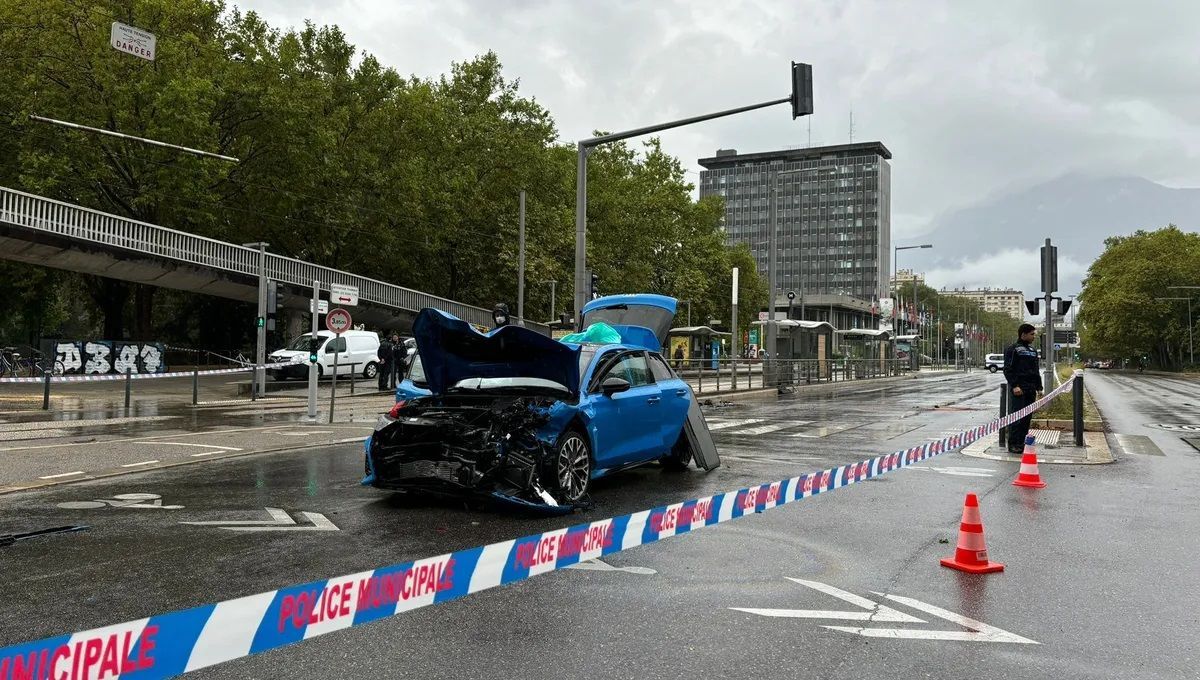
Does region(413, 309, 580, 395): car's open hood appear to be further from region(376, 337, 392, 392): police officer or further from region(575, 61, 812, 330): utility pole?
region(376, 337, 392, 392): police officer

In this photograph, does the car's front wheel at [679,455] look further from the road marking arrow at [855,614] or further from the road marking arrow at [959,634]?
the road marking arrow at [959,634]

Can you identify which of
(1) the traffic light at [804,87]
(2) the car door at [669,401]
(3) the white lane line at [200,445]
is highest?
(1) the traffic light at [804,87]

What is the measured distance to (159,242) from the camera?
98.0ft

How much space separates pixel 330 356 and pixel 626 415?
22185 millimetres

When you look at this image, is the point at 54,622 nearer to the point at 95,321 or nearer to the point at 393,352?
the point at 393,352

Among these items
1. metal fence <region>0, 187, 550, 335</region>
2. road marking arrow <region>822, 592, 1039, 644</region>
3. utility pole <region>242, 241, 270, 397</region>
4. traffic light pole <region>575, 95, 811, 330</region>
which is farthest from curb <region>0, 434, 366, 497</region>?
metal fence <region>0, 187, 550, 335</region>

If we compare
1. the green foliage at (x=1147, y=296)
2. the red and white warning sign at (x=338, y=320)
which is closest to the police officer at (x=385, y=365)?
the red and white warning sign at (x=338, y=320)

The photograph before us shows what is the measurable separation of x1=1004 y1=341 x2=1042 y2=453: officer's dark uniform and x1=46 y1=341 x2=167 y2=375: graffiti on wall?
2906 cm

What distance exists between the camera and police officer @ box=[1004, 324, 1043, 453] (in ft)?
39.7

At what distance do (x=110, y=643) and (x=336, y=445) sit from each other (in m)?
10.4

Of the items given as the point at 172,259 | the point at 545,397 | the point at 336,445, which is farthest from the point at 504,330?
the point at 172,259

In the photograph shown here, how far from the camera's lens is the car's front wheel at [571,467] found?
23.3 feet

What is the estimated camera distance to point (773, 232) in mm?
29156

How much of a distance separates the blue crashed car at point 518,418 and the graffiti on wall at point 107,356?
1045 inches
